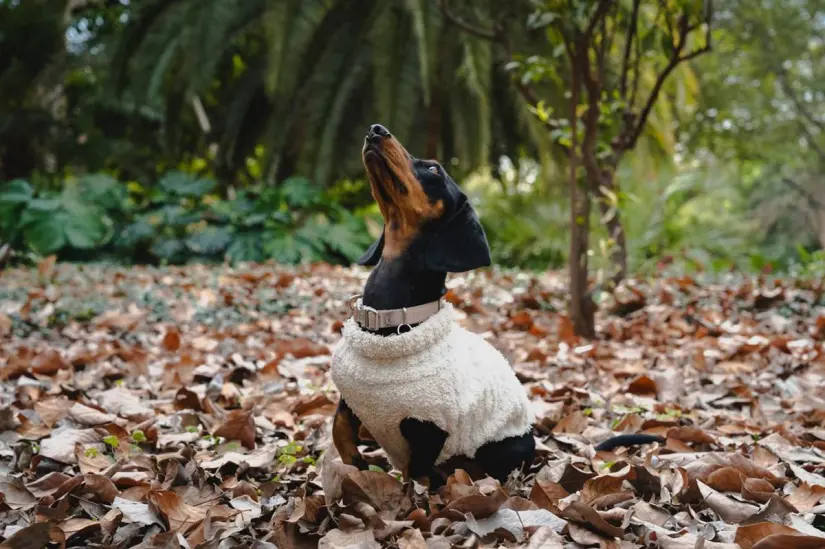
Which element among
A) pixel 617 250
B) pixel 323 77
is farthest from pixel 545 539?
pixel 323 77

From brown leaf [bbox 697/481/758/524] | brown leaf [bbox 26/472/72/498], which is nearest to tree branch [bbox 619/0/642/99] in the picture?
brown leaf [bbox 697/481/758/524]

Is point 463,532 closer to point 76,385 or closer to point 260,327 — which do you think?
point 76,385

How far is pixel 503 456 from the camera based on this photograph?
2033 millimetres

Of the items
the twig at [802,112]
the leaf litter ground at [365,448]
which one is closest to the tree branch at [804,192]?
the twig at [802,112]

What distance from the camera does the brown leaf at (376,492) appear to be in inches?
71.8

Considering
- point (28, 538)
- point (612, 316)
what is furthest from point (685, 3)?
point (28, 538)

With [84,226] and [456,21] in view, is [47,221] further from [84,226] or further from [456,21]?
[456,21]

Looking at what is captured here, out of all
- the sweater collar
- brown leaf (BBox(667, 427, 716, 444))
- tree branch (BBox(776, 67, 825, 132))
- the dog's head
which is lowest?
brown leaf (BBox(667, 427, 716, 444))

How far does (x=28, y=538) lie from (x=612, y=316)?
13.5 feet

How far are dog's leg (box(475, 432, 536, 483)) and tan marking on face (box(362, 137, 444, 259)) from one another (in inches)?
23.9

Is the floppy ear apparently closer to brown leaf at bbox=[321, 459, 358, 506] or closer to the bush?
brown leaf at bbox=[321, 459, 358, 506]

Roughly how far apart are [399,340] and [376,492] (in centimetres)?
39

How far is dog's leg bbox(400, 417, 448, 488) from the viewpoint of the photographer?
1866 mm

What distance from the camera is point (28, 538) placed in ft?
5.34
